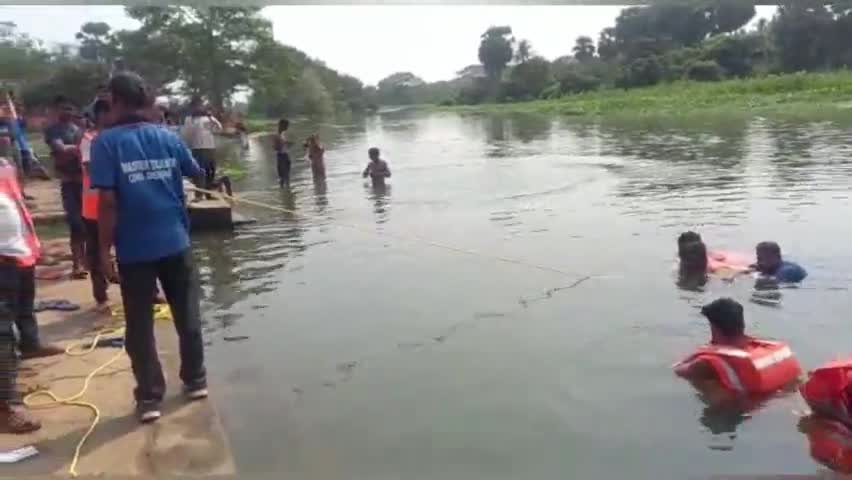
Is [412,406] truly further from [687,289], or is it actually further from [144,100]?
[687,289]

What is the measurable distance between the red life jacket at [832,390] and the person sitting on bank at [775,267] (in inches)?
132

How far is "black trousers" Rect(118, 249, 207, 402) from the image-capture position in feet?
14.1

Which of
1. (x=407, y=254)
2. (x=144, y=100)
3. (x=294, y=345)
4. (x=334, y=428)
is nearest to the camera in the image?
(x=144, y=100)

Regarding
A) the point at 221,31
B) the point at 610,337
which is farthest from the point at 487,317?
the point at 221,31

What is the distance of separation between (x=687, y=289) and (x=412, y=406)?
144 inches

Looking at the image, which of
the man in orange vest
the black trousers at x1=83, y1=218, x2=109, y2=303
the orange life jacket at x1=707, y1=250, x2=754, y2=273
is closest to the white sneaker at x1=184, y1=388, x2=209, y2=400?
the man in orange vest

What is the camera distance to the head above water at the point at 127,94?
414 centimetres

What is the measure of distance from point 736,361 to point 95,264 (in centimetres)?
448

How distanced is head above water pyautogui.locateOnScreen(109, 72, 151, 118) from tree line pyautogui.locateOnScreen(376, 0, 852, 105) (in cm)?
279

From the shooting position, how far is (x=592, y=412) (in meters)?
4.85

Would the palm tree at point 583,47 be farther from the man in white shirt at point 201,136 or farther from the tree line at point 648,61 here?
the man in white shirt at point 201,136

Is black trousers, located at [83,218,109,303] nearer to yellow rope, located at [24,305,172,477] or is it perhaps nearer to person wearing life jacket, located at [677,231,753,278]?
yellow rope, located at [24,305,172,477]

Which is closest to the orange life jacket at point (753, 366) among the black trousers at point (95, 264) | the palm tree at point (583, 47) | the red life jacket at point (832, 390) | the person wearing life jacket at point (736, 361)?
the person wearing life jacket at point (736, 361)

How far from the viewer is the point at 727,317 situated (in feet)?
17.1
